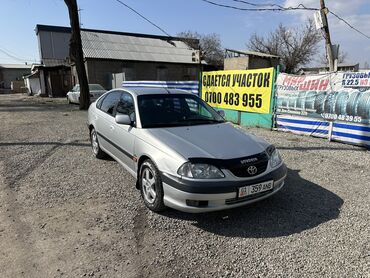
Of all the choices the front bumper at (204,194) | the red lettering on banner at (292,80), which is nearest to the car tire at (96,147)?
the front bumper at (204,194)

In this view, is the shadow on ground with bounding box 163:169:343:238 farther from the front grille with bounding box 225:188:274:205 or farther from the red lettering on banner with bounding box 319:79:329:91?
the red lettering on banner with bounding box 319:79:329:91

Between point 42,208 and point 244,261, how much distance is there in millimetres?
2685

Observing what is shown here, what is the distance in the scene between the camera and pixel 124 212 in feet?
12.3

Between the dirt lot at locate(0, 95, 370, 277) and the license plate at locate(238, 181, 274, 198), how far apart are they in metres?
0.40

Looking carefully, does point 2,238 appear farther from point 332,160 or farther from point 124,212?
point 332,160

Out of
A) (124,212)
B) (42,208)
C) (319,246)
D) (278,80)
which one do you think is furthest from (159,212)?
(278,80)

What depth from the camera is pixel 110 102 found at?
5.43 meters

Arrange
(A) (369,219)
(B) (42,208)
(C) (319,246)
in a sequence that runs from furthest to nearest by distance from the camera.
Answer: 1. (B) (42,208)
2. (A) (369,219)
3. (C) (319,246)

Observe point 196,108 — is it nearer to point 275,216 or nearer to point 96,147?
point 275,216

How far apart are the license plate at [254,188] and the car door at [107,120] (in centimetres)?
247

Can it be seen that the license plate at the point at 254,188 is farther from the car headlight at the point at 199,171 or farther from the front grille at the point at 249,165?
the car headlight at the point at 199,171

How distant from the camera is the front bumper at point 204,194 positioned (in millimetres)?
3145

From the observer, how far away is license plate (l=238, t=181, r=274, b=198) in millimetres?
3255

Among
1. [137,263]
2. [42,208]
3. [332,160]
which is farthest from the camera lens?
[332,160]
